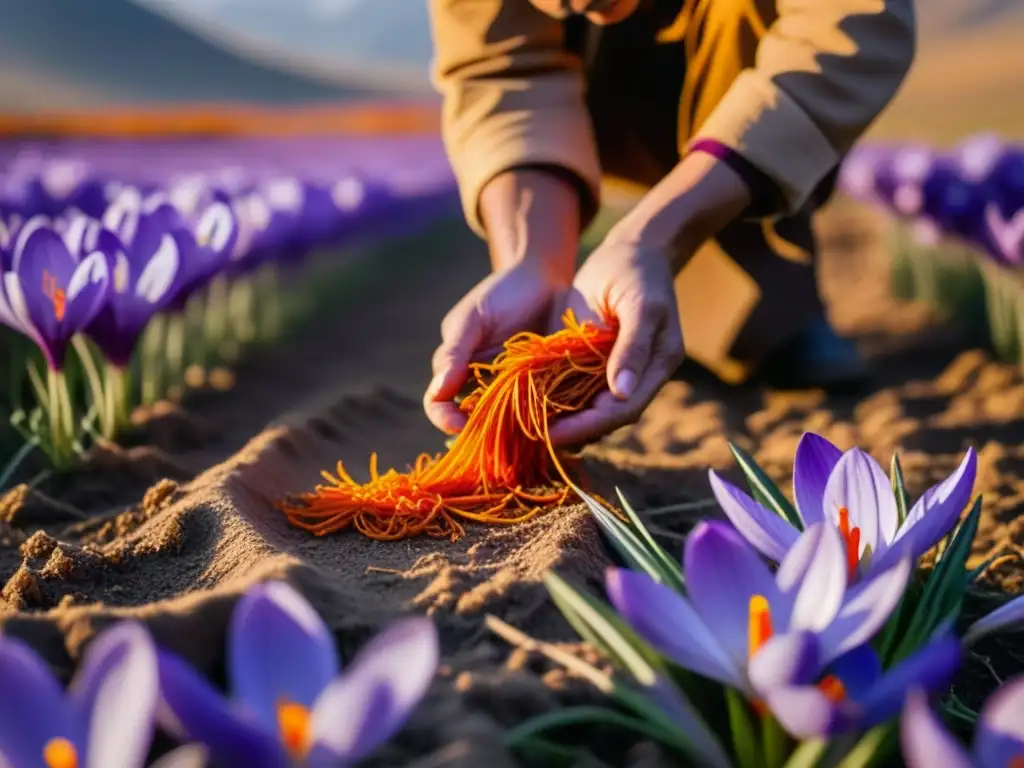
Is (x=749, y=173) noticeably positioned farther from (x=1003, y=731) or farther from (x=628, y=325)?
(x=1003, y=731)

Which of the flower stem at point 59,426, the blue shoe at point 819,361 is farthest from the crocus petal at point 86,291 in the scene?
the blue shoe at point 819,361

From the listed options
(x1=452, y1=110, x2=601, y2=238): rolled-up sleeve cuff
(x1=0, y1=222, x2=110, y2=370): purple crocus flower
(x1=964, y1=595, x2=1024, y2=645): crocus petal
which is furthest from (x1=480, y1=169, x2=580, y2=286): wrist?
(x1=964, y1=595, x2=1024, y2=645): crocus petal

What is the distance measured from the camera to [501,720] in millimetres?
776

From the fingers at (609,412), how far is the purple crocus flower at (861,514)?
12.5 inches

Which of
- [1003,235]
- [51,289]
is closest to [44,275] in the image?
[51,289]

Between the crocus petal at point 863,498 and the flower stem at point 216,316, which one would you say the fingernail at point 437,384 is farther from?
the flower stem at point 216,316

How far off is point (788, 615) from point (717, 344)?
171 centimetres

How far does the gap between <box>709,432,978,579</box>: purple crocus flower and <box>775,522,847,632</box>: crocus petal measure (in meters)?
0.13

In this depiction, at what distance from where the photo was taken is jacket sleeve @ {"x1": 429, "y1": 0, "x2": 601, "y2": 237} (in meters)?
1.77

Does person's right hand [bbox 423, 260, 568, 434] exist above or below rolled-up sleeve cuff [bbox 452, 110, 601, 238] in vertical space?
below

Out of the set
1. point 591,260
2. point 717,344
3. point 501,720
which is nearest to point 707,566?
point 501,720

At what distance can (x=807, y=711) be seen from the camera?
0.64 m

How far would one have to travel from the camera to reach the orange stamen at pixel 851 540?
875 millimetres

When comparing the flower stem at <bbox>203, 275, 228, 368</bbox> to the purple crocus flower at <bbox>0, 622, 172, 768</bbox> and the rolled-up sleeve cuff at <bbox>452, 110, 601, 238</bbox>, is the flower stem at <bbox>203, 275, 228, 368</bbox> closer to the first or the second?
the rolled-up sleeve cuff at <bbox>452, 110, 601, 238</bbox>
